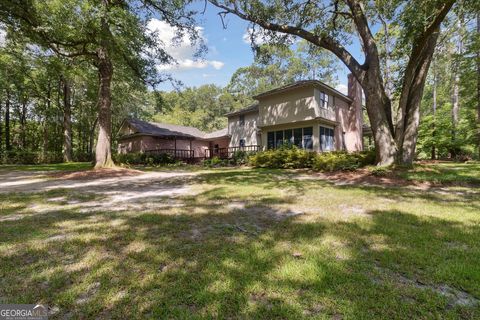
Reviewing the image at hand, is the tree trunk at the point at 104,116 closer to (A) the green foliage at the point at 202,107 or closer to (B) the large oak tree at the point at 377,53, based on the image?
(B) the large oak tree at the point at 377,53

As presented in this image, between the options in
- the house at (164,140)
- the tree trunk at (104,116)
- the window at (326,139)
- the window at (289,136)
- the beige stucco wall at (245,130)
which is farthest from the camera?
the house at (164,140)

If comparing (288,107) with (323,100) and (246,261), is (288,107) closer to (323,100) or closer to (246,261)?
(323,100)

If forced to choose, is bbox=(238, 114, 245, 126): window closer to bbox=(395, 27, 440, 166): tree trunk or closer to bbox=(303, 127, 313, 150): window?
bbox=(303, 127, 313, 150): window

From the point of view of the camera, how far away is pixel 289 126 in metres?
19.5

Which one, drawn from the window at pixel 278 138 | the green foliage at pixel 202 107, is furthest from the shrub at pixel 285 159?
the green foliage at pixel 202 107

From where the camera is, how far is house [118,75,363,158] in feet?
59.5

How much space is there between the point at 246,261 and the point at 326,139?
693 inches

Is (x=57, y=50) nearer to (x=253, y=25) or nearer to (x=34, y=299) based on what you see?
(x=253, y=25)

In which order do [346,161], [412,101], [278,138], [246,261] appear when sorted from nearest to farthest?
[246,261] → [412,101] → [346,161] → [278,138]

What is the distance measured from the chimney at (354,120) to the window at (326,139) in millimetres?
2667

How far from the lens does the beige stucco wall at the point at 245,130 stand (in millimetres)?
23559

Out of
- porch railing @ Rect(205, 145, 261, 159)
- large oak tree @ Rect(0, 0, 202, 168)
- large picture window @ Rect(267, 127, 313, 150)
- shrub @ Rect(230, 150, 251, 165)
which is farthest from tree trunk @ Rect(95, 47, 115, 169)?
large picture window @ Rect(267, 127, 313, 150)

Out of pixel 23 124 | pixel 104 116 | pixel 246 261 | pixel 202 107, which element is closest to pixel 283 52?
pixel 104 116

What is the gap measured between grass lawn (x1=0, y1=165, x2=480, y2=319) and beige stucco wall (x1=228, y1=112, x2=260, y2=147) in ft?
60.1
